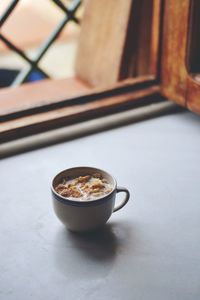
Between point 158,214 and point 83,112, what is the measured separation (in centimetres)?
46

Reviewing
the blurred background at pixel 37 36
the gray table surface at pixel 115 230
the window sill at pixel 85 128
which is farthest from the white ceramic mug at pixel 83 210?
the blurred background at pixel 37 36

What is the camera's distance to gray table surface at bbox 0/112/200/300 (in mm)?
743

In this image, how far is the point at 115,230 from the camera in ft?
2.85

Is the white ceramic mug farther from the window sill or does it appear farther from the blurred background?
the blurred background

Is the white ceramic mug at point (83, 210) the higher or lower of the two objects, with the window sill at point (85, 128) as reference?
higher

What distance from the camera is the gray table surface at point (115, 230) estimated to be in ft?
2.44

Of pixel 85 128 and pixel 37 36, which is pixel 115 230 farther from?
pixel 37 36

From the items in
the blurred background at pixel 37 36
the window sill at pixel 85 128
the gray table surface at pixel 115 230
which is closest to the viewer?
the gray table surface at pixel 115 230

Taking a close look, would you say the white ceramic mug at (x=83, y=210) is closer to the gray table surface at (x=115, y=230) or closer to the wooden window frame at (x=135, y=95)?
the gray table surface at (x=115, y=230)

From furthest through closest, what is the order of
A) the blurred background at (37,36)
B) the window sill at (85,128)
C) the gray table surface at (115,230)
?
the blurred background at (37,36), the window sill at (85,128), the gray table surface at (115,230)

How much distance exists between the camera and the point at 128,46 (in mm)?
1513

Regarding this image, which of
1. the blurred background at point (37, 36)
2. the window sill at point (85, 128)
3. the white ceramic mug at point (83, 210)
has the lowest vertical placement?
the blurred background at point (37, 36)

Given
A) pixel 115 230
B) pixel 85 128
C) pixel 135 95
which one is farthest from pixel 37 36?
pixel 115 230

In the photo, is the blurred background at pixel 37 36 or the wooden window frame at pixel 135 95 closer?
the wooden window frame at pixel 135 95
